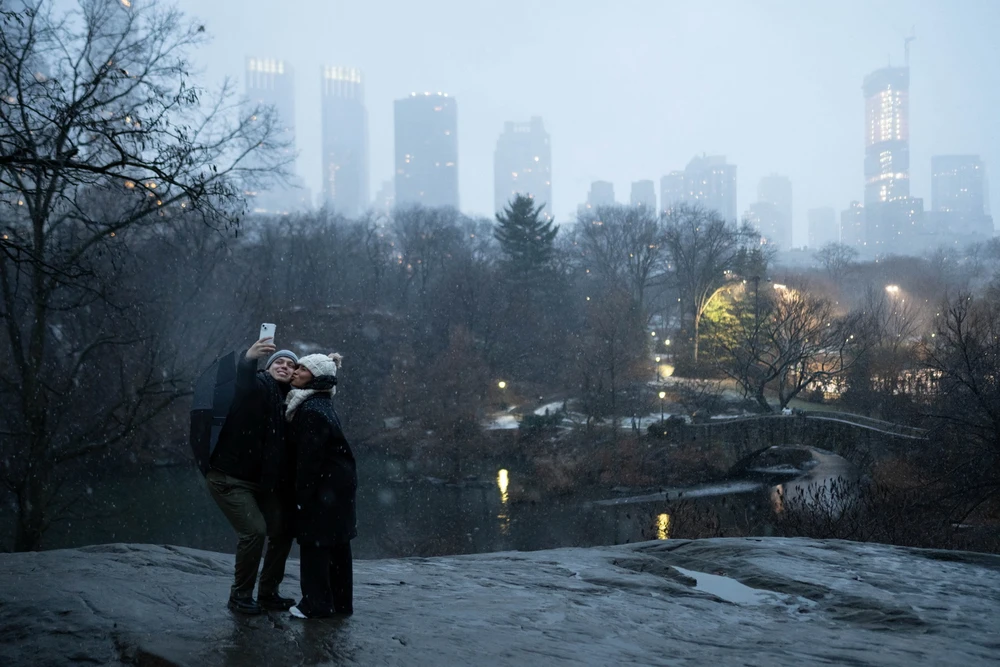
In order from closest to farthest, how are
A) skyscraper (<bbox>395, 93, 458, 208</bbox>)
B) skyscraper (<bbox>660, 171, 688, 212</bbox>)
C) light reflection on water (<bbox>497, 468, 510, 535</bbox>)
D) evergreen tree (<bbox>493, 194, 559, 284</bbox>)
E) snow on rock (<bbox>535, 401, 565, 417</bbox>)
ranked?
light reflection on water (<bbox>497, 468, 510, 535</bbox>), snow on rock (<bbox>535, 401, 565, 417</bbox>), evergreen tree (<bbox>493, 194, 559, 284</bbox>), skyscraper (<bbox>660, 171, 688, 212</bbox>), skyscraper (<bbox>395, 93, 458, 208</bbox>)

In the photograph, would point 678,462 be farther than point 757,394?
No

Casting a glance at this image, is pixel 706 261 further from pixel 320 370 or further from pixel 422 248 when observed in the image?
pixel 320 370

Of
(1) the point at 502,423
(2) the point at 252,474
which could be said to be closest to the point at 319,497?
(2) the point at 252,474

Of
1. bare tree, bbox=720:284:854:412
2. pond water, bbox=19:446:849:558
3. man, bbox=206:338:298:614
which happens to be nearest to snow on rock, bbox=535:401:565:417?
pond water, bbox=19:446:849:558

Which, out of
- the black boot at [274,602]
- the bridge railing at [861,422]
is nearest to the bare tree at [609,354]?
the bridge railing at [861,422]

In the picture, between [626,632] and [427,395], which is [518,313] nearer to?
[427,395]

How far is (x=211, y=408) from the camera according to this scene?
15.3ft

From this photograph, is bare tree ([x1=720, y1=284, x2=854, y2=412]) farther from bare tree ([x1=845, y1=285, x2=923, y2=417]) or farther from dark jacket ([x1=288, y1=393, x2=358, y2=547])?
dark jacket ([x1=288, y1=393, x2=358, y2=547])

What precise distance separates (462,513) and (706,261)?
31.0 m

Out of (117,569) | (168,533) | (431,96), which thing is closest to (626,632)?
(117,569)

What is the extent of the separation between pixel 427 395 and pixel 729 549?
2904 centimetres

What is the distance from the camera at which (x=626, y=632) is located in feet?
16.4

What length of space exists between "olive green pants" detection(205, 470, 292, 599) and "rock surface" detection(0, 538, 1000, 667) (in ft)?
0.90

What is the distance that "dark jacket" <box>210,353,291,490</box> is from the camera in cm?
460
